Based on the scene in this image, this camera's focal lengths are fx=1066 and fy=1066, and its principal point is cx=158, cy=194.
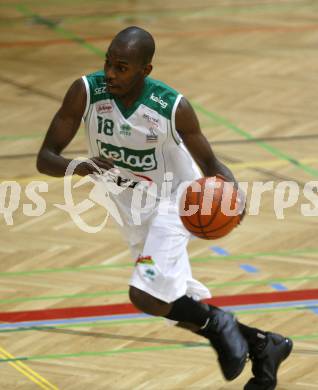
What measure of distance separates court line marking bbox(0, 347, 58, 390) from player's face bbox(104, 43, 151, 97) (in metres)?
1.65

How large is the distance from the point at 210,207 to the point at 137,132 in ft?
1.94

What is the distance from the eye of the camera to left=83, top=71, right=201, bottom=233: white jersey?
5.46 meters

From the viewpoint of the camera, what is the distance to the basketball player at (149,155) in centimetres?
534

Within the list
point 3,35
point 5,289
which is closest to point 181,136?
point 5,289

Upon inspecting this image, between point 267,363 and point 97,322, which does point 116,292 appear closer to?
point 97,322

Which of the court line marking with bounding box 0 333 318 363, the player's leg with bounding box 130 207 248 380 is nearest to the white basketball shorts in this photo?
the player's leg with bounding box 130 207 248 380

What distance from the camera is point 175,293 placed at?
539 cm

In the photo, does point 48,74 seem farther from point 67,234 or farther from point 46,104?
point 67,234

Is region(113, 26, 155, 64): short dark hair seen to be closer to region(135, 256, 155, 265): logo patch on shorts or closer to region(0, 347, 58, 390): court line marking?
region(135, 256, 155, 265): logo patch on shorts

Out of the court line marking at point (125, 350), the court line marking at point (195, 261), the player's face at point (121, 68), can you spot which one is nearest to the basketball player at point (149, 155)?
the player's face at point (121, 68)

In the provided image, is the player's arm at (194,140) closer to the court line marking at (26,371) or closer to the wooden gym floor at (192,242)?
the wooden gym floor at (192,242)

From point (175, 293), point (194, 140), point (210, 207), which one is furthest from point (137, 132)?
point (175, 293)

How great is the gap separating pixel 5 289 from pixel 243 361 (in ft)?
6.54

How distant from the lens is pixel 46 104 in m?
10.6
